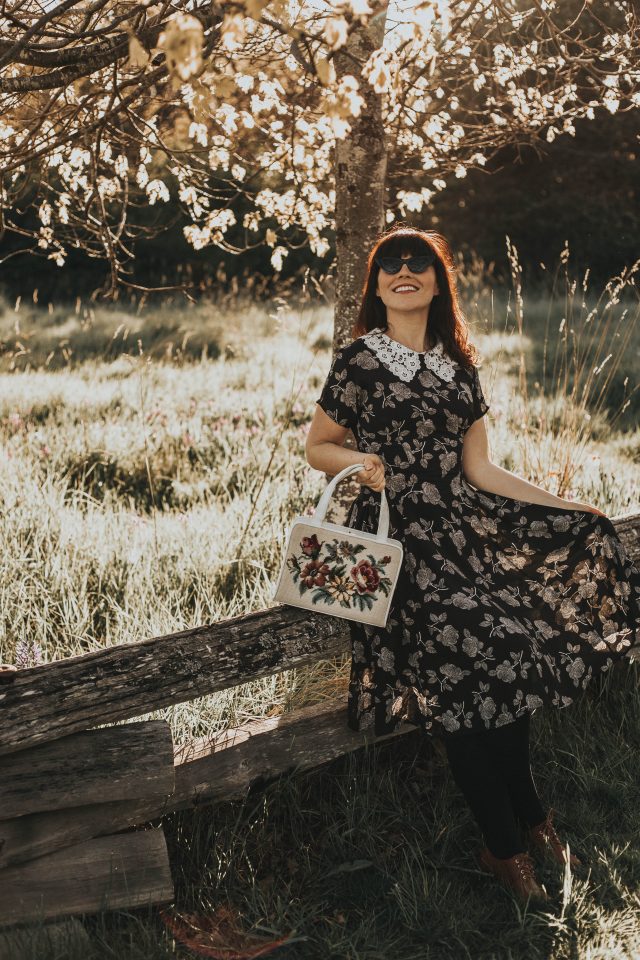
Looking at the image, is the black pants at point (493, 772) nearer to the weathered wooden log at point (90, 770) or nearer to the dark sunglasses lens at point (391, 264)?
the weathered wooden log at point (90, 770)

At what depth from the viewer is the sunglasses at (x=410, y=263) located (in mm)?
2930

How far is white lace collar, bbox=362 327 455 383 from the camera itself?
2.92 m

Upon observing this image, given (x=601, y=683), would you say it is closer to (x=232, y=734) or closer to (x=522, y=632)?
(x=522, y=632)

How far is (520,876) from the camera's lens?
256 cm

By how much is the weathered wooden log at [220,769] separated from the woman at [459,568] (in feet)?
0.46

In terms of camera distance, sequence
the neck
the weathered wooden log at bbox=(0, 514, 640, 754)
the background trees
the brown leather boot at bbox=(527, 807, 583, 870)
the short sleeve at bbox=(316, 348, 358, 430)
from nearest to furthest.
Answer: the weathered wooden log at bbox=(0, 514, 640, 754)
the brown leather boot at bbox=(527, 807, 583, 870)
the short sleeve at bbox=(316, 348, 358, 430)
the neck
the background trees

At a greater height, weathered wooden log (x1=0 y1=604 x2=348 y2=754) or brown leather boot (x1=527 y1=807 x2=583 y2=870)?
weathered wooden log (x1=0 y1=604 x2=348 y2=754)

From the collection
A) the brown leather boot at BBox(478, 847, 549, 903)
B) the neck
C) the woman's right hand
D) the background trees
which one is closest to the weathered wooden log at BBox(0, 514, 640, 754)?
the woman's right hand

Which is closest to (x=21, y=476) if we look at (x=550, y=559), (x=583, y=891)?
(x=550, y=559)

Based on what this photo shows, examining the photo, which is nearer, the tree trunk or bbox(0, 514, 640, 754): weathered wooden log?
bbox(0, 514, 640, 754): weathered wooden log

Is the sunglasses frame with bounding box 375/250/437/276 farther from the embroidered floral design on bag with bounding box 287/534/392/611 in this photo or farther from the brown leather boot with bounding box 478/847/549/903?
the brown leather boot with bounding box 478/847/549/903

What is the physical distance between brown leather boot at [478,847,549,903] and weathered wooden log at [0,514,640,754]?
80 centimetres

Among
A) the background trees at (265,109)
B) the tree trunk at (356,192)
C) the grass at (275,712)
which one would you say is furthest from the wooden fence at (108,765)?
the background trees at (265,109)

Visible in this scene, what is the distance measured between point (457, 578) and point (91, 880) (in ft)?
4.37
